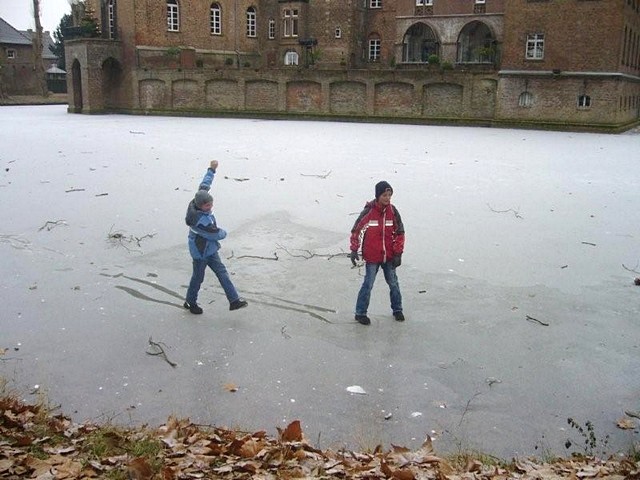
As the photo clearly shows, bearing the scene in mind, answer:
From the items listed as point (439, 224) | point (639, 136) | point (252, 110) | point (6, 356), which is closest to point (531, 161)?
point (439, 224)

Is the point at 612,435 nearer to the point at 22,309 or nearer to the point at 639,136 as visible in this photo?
the point at 22,309

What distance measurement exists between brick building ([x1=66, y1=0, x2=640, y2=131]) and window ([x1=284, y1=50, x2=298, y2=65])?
0.09m

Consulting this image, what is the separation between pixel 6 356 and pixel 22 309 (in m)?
1.34

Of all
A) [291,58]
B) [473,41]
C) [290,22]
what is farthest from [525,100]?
[290,22]

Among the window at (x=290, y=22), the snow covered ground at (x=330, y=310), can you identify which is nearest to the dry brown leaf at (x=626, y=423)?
the snow covered ground at (x=330, y=310)

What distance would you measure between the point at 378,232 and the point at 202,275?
75.5 inches

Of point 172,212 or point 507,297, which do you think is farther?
point 172,212

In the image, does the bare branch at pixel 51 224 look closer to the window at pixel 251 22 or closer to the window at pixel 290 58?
the window at pixel 290 58

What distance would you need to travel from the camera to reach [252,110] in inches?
1690

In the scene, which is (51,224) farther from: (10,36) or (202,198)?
(10,36)

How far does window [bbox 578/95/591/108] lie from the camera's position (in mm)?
34244

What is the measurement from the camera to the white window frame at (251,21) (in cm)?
5081

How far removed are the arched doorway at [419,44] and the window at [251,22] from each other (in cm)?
1187

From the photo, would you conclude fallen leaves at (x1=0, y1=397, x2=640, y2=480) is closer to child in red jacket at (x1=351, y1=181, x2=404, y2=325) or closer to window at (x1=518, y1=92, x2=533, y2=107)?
child in red jacket at (x1=351, y1=181, x2=404, y2=325)
